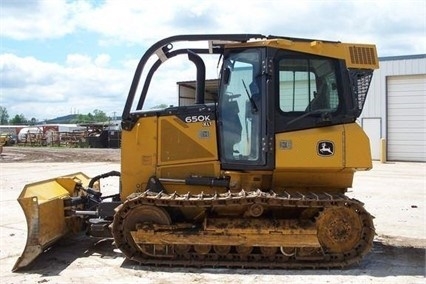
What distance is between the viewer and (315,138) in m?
6.75

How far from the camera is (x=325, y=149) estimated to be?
6750mm

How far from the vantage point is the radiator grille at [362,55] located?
7.01 m

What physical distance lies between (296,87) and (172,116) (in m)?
1.80

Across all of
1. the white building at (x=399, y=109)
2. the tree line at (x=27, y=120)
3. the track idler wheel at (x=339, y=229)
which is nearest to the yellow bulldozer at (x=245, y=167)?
the track idler wheel at (x=339, y=229)

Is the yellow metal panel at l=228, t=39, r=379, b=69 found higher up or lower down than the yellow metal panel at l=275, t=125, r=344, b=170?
higher up

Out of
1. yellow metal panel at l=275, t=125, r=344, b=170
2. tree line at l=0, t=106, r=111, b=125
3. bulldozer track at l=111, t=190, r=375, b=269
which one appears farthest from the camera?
tree line at l=0, t=106, r=111, b=125

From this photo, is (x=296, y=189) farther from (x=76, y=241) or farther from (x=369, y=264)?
(x=76, y=241)

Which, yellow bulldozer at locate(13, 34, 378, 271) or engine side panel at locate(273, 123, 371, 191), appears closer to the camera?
yellow bulldozer at locate(13, 34, 378, 271)

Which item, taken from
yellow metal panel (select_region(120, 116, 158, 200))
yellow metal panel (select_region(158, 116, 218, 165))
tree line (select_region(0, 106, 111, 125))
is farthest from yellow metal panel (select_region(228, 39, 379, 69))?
tree line (select_region(0, 106, 111, 125))

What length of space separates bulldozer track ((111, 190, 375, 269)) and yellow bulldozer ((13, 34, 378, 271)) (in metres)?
0.01

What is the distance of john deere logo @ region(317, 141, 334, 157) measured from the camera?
22.1 ft

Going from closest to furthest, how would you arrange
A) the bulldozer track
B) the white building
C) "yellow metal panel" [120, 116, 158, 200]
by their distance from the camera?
the bulldozer track < "yellow metal panel" [120, 116, 158, 200] < the white building

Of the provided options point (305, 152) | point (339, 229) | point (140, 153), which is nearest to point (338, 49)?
point (305, 152)

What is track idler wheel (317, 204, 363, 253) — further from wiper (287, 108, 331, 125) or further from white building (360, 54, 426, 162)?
white building (360, 54, 426, 162)
